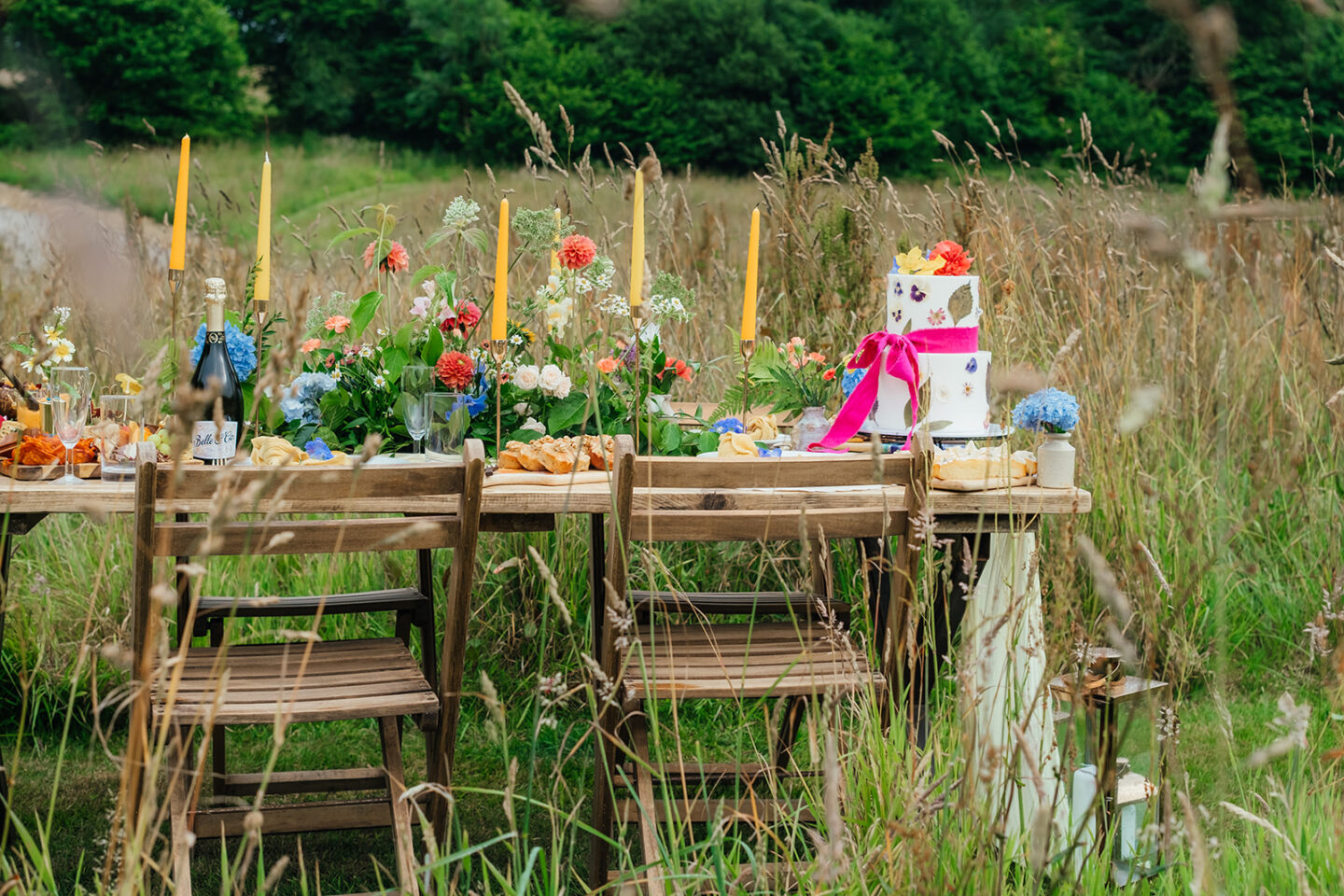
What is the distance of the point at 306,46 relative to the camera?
869 inches

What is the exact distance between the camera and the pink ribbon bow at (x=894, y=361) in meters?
2.23

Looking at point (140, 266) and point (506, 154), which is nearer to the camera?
point (140, 266)

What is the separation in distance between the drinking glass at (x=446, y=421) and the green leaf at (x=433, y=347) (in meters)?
0.12

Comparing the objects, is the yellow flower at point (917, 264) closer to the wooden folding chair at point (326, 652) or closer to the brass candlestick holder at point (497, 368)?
the brass candlestick holder at point (497, 368)

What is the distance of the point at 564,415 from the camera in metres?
2.22

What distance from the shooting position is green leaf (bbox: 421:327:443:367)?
2.20m

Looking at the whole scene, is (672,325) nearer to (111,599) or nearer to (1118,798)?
(111,599)

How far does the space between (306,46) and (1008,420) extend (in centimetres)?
2194

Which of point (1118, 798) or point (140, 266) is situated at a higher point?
point (140, 266)

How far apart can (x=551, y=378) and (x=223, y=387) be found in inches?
21.4

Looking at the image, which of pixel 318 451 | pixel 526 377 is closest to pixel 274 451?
pixel 318 451

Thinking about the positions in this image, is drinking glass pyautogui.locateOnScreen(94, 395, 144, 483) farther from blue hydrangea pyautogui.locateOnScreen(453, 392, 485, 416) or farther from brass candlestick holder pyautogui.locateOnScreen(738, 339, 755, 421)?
brass candlestick holder pyautogui.locateOnScreen(738, 339, 755, 421)

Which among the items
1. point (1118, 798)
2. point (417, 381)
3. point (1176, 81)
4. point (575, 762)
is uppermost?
point (1176, 81)

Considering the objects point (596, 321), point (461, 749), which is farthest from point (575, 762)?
point (596, 321)
